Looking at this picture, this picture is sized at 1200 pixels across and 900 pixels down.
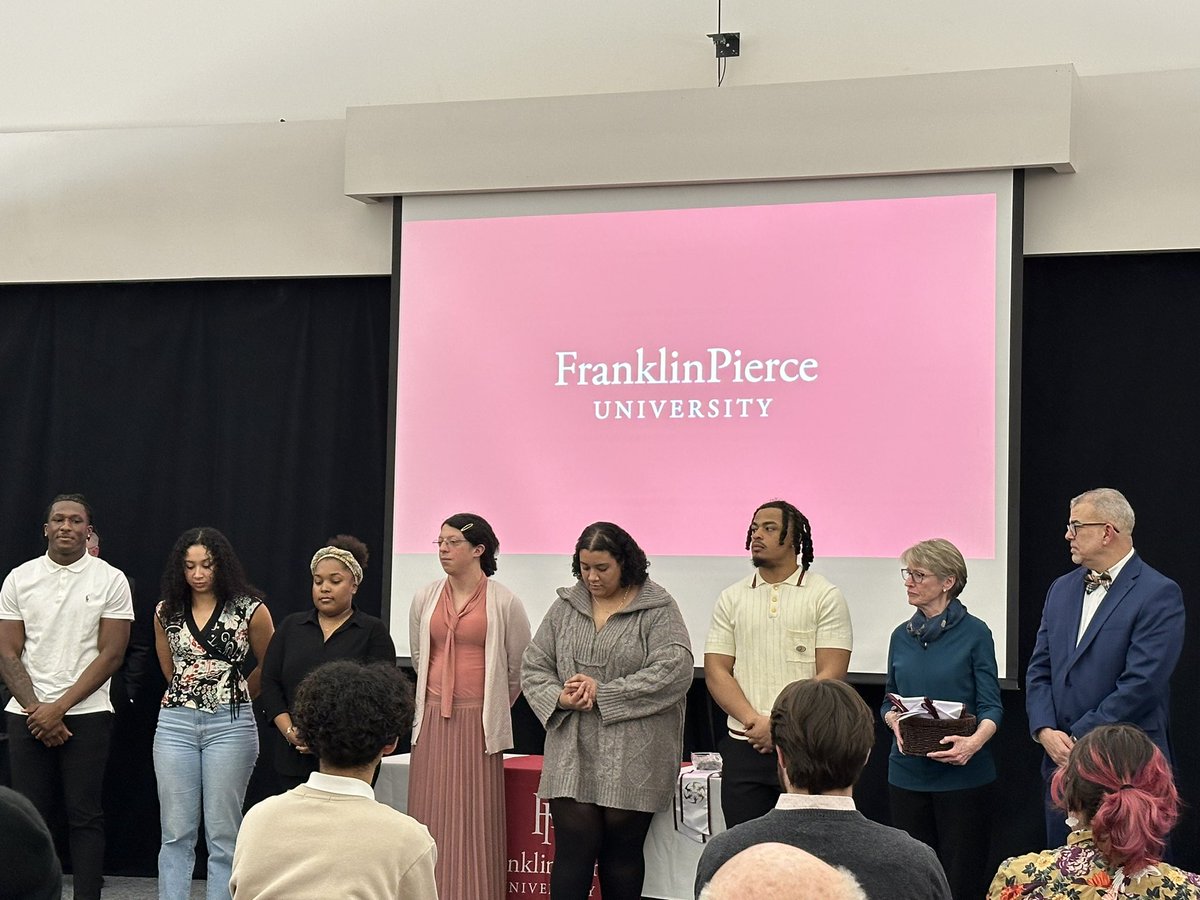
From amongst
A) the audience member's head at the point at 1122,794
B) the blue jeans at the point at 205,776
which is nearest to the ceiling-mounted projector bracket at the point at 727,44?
the blue jeans at the point at 205,776

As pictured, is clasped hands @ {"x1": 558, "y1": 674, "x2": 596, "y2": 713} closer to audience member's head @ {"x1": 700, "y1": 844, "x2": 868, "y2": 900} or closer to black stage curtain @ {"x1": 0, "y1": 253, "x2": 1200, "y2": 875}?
black stage curtain @ {"x1": 0, "y1": 253, "x2": 1200, "y2": 875}

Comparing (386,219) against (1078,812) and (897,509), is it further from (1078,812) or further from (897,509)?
(1078,812)

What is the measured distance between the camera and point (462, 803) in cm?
446

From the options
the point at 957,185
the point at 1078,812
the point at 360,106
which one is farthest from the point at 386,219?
the point at 1078,812

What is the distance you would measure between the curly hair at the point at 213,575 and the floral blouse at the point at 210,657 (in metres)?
0.03

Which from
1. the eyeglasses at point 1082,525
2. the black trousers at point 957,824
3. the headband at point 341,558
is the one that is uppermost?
the eyeglasses at point 1082,525

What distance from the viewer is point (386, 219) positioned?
5.74 metres

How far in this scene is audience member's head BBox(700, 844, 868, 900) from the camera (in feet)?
4.47

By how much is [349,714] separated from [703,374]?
3170mm

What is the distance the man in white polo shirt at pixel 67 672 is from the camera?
15.9 feet

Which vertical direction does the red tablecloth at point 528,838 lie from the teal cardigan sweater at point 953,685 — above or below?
below

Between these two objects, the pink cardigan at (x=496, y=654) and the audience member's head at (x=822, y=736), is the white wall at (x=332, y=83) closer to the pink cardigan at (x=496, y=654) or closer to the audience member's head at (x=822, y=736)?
the pink cardigan at (x=496, y=654)

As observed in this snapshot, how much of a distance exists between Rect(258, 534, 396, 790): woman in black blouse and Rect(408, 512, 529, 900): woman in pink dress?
19 cm

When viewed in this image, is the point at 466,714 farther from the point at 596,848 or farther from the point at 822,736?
the point at 822,736
